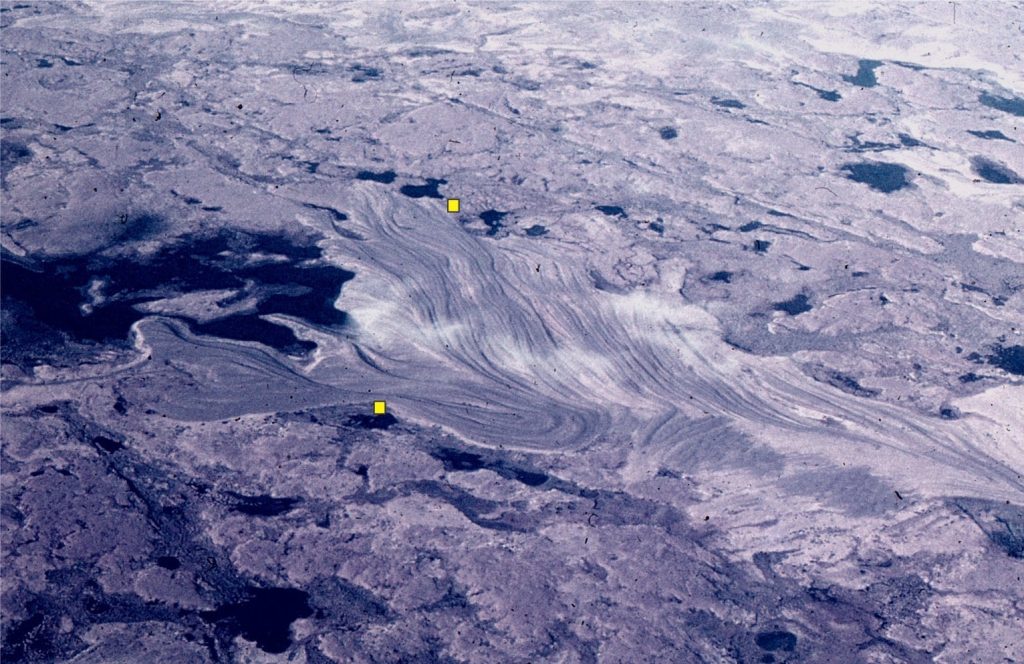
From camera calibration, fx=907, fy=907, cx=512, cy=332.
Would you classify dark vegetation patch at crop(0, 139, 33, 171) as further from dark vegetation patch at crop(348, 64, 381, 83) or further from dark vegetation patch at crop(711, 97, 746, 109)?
dark vegetation patch at crop(711, 97, 746, 109)

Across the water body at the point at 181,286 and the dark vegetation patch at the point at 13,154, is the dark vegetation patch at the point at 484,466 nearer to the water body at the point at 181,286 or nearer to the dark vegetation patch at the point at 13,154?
the water body at the point at 181,286

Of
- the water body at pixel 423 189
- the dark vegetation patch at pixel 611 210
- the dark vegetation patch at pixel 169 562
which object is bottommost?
the dark vegetation patch at pixel 169 562

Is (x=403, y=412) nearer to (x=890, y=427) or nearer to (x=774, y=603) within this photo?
(x=774, y=603)

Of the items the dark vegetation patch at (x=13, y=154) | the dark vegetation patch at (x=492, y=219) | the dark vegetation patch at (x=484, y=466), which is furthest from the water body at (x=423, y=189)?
the dark vegetation patch at (x=13, y=154)

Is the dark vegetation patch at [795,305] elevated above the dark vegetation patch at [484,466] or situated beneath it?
elevated above

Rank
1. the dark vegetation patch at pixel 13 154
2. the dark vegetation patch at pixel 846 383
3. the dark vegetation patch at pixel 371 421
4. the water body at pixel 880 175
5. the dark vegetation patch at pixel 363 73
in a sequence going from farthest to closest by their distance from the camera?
the dark vegetation patch at pixel 363 73, the water body at pixel 880 175, the dark vegetation patch at pixel 13 154, the dark vegetation patch at pixel 846 383, the dark vegetation patch at pixel 371 421

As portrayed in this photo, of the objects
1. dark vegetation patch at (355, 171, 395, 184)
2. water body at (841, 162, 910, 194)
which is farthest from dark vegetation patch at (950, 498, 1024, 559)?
dark vegetation patch at (355, 171, 395, 184)

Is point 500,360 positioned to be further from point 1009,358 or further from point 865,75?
point 865,75
